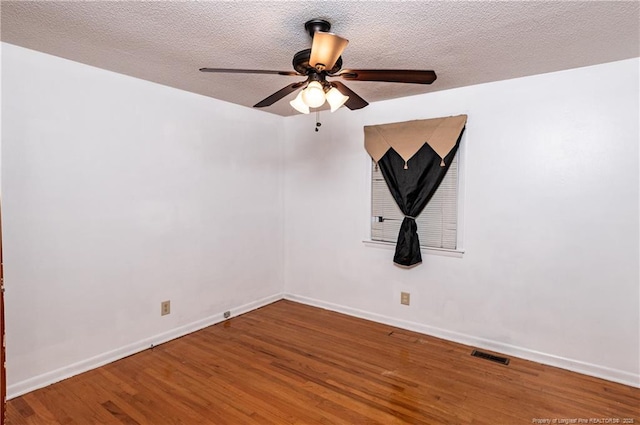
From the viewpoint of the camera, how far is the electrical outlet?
3279mm

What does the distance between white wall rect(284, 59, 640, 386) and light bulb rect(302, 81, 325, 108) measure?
181 centimetres

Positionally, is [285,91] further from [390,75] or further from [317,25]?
[390,75]

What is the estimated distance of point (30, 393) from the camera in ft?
8.06

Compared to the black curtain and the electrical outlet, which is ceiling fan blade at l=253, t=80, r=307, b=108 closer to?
the black curtain

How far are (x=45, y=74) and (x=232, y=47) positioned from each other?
4.42ft

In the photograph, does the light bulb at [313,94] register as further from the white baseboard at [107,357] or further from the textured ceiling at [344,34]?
the white baseboard at [107,357]

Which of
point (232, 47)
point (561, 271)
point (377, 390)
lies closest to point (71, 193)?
point (232, 47)

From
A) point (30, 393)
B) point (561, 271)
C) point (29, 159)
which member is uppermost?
point (29, 159)

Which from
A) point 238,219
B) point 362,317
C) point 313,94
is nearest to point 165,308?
point 238,219

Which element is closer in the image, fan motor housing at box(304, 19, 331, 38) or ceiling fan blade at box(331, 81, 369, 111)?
fan motor housing at box(304, 19, 331, 38)

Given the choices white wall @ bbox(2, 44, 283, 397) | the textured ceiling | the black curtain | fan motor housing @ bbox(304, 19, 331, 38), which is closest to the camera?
the textured ceiling

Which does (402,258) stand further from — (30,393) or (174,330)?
(30,393)

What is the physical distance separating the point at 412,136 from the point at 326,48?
1.94 m

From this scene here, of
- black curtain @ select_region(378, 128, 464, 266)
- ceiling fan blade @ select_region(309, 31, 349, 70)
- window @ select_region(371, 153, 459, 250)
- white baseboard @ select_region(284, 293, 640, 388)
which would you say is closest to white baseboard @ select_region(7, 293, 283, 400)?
white baseboard @ select_region(284, 293, 640, 388)
